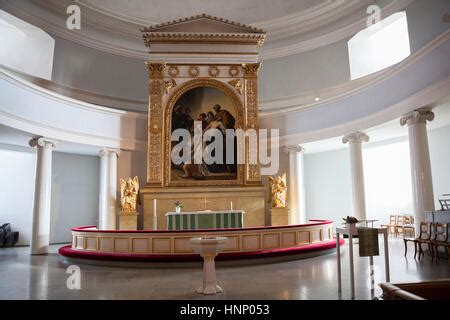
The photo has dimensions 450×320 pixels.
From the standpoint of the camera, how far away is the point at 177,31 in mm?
13883

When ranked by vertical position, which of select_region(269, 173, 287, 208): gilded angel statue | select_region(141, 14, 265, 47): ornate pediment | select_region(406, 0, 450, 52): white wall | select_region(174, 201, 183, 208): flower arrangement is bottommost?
select_region(174, 201, 183, 208): flower arrangement

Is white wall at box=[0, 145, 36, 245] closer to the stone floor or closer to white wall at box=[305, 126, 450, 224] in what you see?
the stone floor

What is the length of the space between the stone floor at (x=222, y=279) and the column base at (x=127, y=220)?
12.4 ft

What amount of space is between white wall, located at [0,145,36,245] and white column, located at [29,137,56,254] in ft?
10.0

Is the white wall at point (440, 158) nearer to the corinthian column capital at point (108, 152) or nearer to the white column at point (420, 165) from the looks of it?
the white column at point (420, 165)

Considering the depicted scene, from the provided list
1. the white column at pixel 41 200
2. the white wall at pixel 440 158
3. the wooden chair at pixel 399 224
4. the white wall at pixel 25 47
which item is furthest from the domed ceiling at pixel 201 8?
the wooden chair at pixel 399 224

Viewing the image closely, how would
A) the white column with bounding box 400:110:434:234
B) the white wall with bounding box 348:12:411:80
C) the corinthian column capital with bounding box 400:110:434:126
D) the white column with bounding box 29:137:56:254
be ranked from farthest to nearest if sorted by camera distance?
the white wall with bounding box 348:12:411:80
the white column with bounding box 29:137:56:254
the corinthian column capital with bounding box 400:110:434:126
the white column with bounding box 400:110:434:234

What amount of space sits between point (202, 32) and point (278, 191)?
7.02 m

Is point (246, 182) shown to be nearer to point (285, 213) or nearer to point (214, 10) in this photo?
point (285, 213)

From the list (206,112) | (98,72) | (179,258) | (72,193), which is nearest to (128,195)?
(72,193)

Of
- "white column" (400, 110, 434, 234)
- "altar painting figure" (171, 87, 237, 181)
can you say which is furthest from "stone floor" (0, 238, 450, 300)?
"altar painting figure" (171, 87, 237, 181)

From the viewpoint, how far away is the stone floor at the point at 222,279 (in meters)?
5.59

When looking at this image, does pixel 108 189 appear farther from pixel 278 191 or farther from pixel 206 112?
pixel 278 191

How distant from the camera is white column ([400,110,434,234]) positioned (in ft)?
31.2
